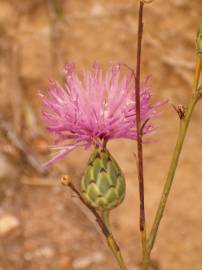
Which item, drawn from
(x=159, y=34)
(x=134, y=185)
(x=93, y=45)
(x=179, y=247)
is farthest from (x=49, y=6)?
(x=179, y=247)

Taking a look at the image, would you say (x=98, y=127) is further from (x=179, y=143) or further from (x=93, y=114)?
(x=179, y=143)

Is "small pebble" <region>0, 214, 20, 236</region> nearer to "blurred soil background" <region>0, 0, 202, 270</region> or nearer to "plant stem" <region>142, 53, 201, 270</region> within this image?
"blurred soil background" <region>0, 0, 202, 270</region>

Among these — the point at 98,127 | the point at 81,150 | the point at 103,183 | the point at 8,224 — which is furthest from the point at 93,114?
the point at 81,150

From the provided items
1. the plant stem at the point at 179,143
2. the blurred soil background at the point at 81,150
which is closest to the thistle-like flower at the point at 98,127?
the plant stem at the point at 179,143

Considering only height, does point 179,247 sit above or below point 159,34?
below

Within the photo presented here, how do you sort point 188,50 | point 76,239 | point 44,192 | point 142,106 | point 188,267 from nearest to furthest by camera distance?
point 142,106, point 188,267, point 76,239, point 44,192, point 188,50

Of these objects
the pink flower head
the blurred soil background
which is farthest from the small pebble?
the pink flower head

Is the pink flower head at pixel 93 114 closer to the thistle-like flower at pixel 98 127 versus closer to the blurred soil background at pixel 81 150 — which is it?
the thistle-like flower at pixel 98 127

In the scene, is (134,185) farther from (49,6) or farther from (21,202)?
(49,6)
